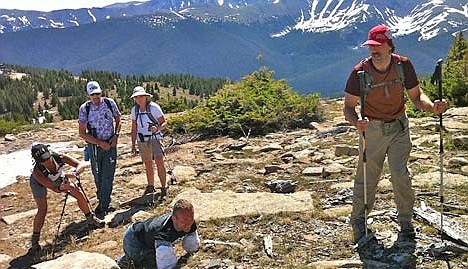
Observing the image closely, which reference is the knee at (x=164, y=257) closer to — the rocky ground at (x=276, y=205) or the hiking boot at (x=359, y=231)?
the rocky ground at (x=276, y=205)

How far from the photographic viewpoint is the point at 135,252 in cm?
664

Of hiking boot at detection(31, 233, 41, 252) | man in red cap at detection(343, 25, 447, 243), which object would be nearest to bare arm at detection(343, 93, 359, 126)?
man in red cap at detection(343, 25, 447, 243)

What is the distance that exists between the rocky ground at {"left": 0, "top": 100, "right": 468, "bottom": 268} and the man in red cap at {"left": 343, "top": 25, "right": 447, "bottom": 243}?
46 centimetres

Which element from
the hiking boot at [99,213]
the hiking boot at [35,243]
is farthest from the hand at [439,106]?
the hiking boot at [35,243]

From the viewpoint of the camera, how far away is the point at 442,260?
18.8 ft

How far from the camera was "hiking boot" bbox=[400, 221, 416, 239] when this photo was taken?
6254 millimetres

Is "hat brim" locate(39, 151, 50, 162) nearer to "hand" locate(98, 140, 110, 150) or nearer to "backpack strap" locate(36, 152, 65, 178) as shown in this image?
"backpack strap" locate(36, 152, 65, 178)

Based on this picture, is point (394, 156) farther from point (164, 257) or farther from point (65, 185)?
point (65, 185)

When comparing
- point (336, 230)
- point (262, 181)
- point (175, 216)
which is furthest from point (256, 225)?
point (262, 181)

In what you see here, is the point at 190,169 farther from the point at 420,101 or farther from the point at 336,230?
the point at 420,101

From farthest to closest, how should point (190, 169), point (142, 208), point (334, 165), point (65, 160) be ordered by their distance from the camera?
point (190, 169) → point (334, 165) → point (142, 208) → point (65, 160)

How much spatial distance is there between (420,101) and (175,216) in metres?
3.22

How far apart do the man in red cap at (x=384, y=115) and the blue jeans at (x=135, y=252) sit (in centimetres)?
267

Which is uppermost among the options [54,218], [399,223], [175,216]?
[175,216]
